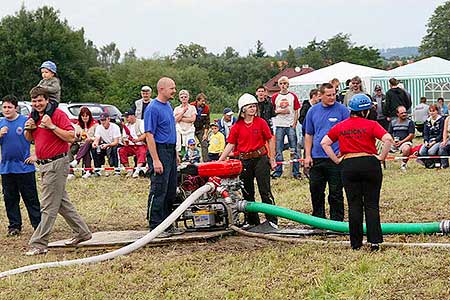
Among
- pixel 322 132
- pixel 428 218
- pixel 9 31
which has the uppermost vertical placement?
pixel 9 31

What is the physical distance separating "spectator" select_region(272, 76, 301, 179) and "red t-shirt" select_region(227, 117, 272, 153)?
235 inches

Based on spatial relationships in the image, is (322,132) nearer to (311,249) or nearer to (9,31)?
(311,249)

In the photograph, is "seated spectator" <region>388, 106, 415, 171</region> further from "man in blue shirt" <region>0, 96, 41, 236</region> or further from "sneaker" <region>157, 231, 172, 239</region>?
"man in blue shirt" <region>0, 96, 41, 236</region>

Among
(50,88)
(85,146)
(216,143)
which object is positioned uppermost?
(50,88)

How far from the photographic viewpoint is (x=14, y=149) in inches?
409

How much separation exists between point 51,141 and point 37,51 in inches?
2019

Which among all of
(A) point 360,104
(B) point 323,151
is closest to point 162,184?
(B) point 323,151

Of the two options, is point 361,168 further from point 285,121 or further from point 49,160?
point 285,121

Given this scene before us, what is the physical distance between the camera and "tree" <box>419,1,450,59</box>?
87812 mm

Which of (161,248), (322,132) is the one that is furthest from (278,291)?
(322,132)

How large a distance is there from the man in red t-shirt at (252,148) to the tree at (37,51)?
48.5m

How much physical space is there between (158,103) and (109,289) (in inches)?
Result: 115

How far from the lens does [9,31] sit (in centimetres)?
5866

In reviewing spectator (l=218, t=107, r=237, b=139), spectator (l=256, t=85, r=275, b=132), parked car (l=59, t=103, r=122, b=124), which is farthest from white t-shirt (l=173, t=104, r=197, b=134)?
parked car (l=59, t=103, r=122, b=124)
